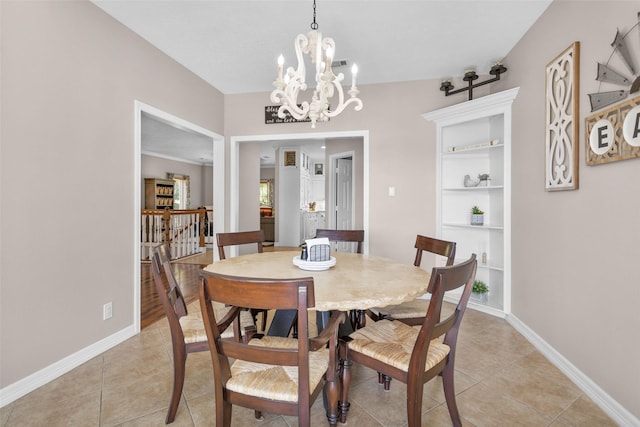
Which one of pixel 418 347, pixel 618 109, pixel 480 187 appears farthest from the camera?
pixel 480 187

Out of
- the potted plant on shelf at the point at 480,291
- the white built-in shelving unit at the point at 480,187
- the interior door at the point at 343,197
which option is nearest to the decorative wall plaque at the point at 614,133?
the white built-in shelving unit at the point at 480,187

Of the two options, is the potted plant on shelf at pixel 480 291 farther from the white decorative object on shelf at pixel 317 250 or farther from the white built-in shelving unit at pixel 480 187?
the white decorative object on shelf at pixel 317 250

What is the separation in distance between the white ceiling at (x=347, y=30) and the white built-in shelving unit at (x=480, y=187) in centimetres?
55

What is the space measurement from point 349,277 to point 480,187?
2.33 meters

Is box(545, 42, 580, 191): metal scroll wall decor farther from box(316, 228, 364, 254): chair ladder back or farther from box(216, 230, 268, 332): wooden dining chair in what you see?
box(216, 230, 268, 332): wooden dining chair

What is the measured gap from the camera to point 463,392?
5.90 feet

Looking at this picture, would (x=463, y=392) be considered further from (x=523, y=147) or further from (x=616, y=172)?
(x=523, y=147)

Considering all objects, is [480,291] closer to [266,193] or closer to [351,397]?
[351,397]

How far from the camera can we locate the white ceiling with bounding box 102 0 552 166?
2291mm

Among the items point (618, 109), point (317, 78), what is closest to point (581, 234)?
point (618, 109)

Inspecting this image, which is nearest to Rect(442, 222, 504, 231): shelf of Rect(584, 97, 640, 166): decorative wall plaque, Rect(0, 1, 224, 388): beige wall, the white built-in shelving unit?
the white built-in shelving unit

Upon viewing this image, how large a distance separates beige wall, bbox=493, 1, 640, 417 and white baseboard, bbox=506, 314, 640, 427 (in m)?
0.03

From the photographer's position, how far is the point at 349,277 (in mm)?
1604

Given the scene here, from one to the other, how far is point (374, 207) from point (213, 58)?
245 cm
